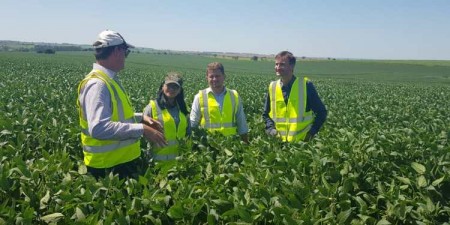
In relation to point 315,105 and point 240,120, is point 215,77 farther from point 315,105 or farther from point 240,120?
point 315,105

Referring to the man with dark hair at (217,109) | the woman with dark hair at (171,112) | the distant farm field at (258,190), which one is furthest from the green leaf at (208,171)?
the man with dark hair at (217,109)

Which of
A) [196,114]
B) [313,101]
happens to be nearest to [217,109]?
[196,114]

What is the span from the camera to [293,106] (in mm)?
5133

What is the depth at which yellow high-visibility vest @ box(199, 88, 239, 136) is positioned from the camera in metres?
5.12

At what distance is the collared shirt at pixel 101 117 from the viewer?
126 inches

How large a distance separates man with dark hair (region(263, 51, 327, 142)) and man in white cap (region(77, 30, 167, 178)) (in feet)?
6.60

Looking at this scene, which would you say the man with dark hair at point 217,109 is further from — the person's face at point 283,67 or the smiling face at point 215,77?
the person's face at point 283,67

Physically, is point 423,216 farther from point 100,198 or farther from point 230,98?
point 230,98

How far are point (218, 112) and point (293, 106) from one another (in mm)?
1011

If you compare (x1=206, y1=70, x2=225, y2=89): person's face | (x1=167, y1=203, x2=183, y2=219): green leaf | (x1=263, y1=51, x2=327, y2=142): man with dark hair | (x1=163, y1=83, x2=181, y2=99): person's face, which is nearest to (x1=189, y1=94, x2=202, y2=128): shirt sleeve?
(x1=206, y1=70, x2=225, y2=89): person's face

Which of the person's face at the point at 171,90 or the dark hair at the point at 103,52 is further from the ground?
the dark hair at the point at 103,52

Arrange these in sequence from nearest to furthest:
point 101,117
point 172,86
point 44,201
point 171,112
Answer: point 44,201
point 101,117
point 172,86
point 171,112

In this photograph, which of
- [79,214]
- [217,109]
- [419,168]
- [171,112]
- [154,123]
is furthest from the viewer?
[217,109]

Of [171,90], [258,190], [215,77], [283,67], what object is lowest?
[258,190]
